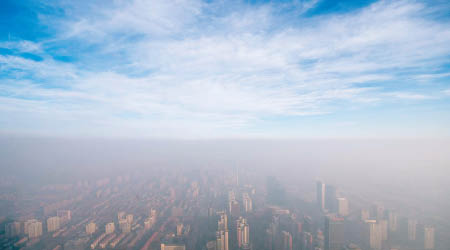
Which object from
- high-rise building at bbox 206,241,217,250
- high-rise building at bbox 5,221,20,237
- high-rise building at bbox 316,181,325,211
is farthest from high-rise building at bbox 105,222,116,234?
high-rise building at bbox 316,181,325,211

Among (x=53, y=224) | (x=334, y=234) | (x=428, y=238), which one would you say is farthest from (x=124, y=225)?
(x=428, y=238)

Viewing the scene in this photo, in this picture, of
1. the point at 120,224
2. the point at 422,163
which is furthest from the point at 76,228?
the point at 422,163

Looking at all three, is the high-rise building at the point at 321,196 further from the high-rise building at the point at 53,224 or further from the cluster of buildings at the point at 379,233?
the high-rise building at the point at 53,224

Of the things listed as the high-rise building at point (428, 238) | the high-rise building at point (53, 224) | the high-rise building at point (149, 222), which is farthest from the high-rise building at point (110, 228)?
the high-rise building at point (428, 238)

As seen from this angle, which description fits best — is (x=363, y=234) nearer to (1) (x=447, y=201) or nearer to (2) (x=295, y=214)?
(2) (x=295, y=214)

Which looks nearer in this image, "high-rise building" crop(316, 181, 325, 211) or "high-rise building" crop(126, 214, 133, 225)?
"high-rise building" crop(126, 214, 133, 225)

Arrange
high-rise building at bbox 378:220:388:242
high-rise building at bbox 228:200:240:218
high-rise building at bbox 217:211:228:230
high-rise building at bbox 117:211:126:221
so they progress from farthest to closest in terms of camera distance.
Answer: high-rise building at bbox 228:200:240:218, high-rise building at bbox 117:211:126:221, high-rise building at bbox 217:211:228:230, high-rise building at bbox 378:220:388:242

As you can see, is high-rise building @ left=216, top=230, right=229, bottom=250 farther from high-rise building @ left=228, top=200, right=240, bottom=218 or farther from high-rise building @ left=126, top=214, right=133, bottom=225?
high-rise building @ left=126, top=214, right=133, bottom=225
